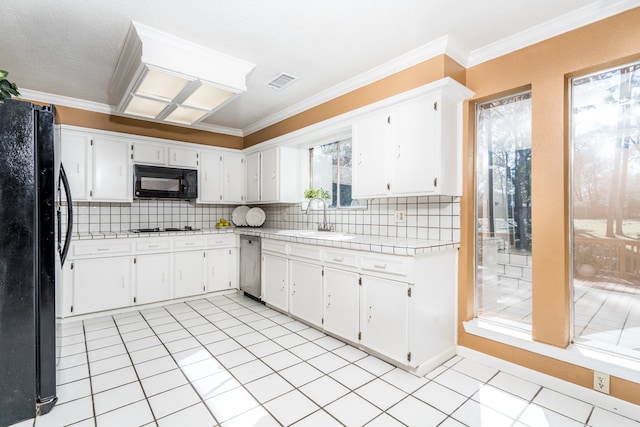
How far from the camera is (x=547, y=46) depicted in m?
2.21

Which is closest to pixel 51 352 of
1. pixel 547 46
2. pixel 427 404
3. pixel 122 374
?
pixel 122 374

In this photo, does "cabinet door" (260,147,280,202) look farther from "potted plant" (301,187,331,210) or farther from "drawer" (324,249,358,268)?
"drawer" (324,249,358,268)

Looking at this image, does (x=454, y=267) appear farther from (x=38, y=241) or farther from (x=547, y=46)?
(x=38, y=241)

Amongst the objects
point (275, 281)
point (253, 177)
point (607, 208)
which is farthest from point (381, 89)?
point (253, 177)

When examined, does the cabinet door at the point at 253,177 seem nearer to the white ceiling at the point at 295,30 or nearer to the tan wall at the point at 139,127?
the tan wall at the point at 139,127

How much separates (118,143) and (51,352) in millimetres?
2791

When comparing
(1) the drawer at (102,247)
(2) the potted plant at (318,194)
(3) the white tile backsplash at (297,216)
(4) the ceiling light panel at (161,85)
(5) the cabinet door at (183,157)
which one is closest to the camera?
(4) the ceiling light panel at (161,85)

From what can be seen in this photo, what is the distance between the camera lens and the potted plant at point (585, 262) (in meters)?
2.12

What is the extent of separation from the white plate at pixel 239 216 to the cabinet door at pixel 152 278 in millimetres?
1223

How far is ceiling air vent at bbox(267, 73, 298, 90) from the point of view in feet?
10.1

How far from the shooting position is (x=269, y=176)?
14.3 ft

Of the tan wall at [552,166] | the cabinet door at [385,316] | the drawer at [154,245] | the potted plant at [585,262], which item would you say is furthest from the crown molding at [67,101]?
the potted plant at [585,262]

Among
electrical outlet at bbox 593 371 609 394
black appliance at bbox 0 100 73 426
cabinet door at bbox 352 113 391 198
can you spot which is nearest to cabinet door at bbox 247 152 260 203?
cabinet door at bbox 352 113 391 198

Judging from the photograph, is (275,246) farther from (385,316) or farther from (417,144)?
(417,144)
